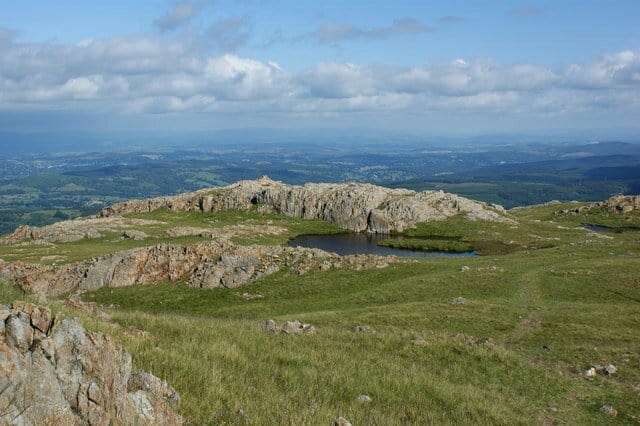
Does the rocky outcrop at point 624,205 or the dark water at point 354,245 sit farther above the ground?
the rocky outcrop at point 624,205

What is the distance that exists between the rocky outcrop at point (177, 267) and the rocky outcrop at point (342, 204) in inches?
2582

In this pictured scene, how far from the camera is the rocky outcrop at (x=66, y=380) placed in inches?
391

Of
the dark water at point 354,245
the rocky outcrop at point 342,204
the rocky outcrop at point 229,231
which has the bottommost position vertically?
the dark water at point 354,245

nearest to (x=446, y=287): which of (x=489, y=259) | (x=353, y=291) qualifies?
(x=353, y=291)

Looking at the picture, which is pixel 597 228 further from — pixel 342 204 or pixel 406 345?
pixel 406 345

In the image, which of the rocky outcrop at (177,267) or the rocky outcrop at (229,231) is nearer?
the rocky outcrop at (177,267)

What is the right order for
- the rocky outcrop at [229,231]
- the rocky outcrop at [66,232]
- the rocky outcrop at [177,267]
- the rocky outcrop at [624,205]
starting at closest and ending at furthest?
the rocky outcrop at [177,267]
the rocky outcrop at [66,232]
the rocky outcrop at [229,231]
the rocky outcrop at [624,205]

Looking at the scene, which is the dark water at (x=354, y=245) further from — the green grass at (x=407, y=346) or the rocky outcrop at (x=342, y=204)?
the green grass at (x=407, y=346)

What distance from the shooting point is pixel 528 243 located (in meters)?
100

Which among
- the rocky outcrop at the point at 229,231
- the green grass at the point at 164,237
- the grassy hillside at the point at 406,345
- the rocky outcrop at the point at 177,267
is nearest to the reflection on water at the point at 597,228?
the grassy hillside at the point at 406,345

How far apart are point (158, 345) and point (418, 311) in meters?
27.3

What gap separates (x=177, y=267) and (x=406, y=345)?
40331mm

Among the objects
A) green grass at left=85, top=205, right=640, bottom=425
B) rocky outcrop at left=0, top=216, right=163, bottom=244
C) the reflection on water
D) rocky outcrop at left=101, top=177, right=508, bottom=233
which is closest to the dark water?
rocky outcrop at left=101, top=177, right=508, bottom=233

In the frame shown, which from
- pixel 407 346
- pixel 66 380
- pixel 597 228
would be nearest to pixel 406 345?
pixel 407 346
